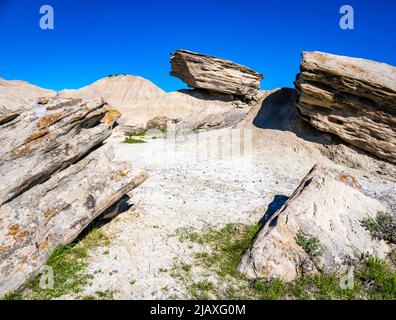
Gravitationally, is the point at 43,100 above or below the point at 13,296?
above

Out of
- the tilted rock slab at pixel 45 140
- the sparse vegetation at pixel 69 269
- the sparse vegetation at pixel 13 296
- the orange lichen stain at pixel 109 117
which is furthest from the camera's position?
the orange lichen stain at pixel 109 117

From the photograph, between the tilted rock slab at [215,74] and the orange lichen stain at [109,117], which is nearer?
the orange lichen stain at [109,117]

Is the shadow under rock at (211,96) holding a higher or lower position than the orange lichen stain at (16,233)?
higher

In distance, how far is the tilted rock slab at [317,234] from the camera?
29.2 feet

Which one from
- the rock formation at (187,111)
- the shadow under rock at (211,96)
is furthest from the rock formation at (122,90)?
the shadow under rock at (211,96)

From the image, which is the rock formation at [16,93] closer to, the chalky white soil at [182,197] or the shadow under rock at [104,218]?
the chalky white soil at [182,197]

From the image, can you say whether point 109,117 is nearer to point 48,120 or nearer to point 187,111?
point 48,120

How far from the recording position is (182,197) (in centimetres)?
1435

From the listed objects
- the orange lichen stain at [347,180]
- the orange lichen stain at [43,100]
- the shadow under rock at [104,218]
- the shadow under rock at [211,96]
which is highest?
the shadow under rock at [211,96]

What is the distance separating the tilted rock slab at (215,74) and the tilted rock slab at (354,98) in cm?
2476

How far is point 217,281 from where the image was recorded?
28.1 ft

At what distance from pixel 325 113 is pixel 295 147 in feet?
9.04

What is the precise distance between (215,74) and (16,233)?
38.8 metres

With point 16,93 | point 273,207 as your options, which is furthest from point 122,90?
point 273,207
